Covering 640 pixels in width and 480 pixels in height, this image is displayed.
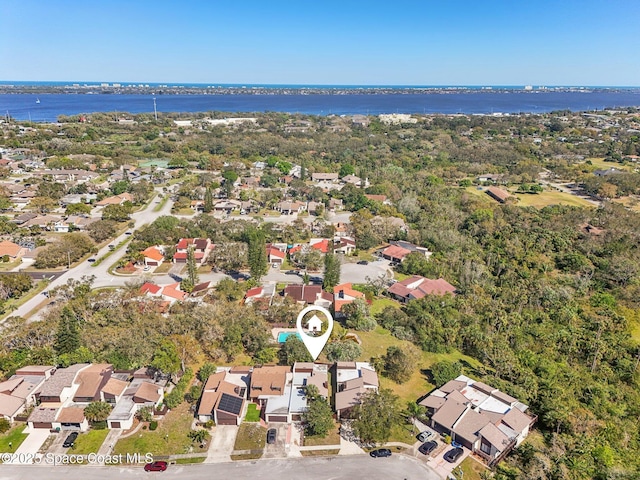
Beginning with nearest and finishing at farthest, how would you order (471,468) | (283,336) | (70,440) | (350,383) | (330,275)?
(471,468) < (70,440) < (350,383) < (283,336) < (330,275)

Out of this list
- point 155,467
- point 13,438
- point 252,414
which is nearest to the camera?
point 155,467

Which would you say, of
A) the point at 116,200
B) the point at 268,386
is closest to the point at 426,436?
the point at 268,386

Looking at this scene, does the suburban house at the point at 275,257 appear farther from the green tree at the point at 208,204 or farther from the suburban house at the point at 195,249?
the green tree at the point at 208,204

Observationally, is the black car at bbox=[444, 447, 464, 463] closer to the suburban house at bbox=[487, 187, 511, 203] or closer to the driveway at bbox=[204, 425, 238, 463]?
the driveway at bbox=[204, 425, 238, 463]

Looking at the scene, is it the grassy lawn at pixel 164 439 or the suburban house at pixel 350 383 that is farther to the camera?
the suburban house at pixel 350 383

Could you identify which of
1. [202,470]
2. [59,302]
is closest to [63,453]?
[202,470]

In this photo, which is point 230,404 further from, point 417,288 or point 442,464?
point 417,288

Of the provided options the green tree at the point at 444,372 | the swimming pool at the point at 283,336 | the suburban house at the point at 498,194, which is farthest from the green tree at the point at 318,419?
the suburban house at the point at 498,194
